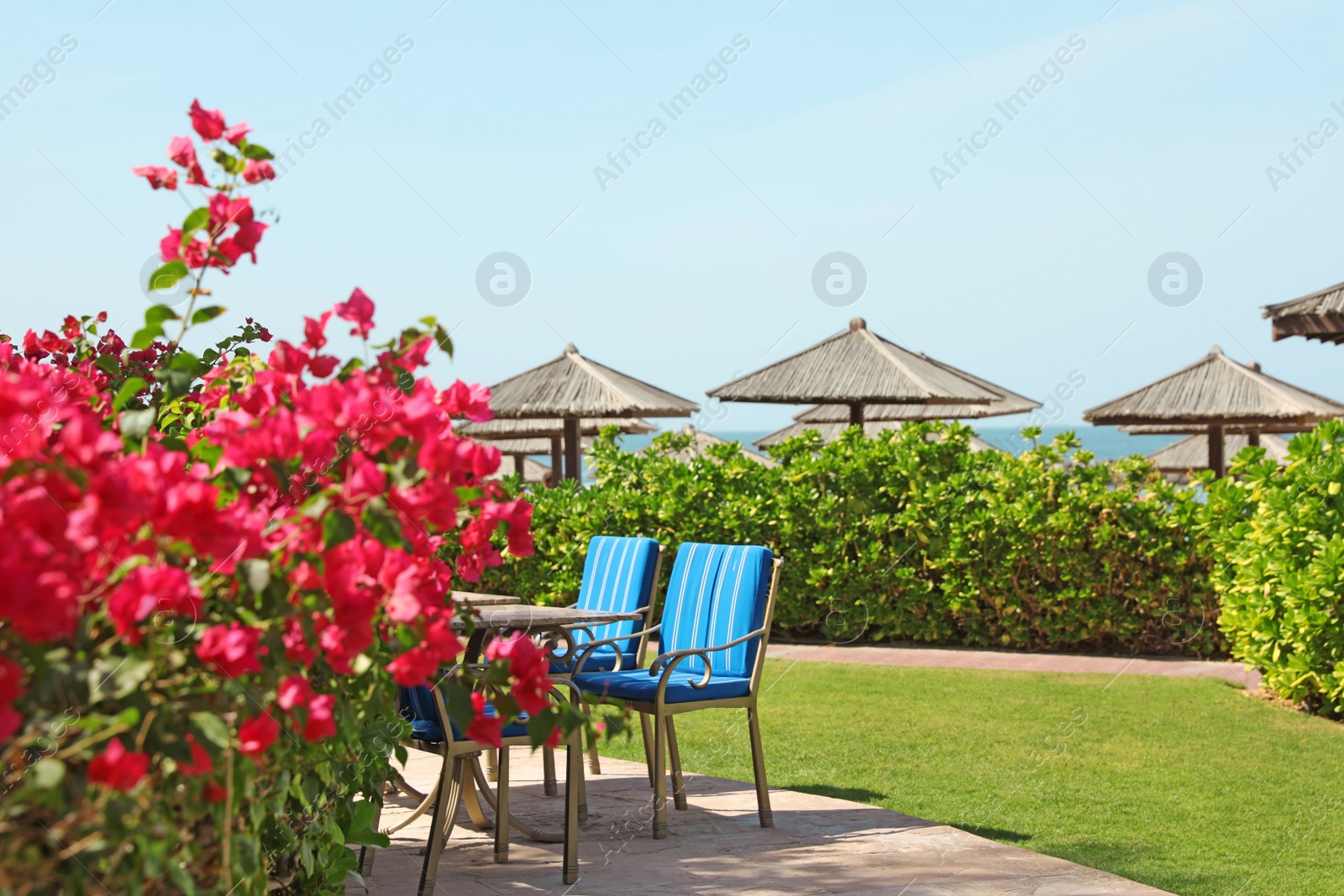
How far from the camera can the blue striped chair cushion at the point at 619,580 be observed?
5781 millimetres

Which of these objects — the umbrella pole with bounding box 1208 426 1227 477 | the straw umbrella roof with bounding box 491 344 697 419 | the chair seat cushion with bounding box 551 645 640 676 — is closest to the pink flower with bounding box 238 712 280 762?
the chair seat cushion with bounding box 551 645 640 676

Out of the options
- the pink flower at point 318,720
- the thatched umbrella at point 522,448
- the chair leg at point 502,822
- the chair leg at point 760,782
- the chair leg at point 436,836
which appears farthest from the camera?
the thatched umbrella at point 522,448

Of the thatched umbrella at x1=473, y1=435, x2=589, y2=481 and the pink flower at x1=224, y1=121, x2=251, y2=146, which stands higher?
the thatched umbrella at x1=473, y1=435, x2=589, y2=481

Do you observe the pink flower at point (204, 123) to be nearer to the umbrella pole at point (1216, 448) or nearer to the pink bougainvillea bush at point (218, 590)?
the pink bougainvillea bush at point (218, 590)

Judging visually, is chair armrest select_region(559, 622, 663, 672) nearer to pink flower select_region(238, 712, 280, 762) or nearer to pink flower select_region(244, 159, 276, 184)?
pink flower select_region(244, 159, 276, 184)

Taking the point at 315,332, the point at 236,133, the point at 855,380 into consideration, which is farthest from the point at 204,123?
the point at 855,380

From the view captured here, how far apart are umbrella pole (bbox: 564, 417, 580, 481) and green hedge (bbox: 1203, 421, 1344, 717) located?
9721mm

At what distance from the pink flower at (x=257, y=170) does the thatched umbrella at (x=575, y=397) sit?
13536 mm

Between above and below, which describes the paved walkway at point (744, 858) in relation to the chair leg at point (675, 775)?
below

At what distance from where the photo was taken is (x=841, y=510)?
10984 millimetres

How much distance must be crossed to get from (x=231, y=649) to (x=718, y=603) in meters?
3.82

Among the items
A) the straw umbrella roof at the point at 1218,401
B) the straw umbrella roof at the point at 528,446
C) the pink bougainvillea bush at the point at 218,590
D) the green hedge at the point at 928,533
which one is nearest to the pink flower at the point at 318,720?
the pink bougainvillea bush at the point at 218,590

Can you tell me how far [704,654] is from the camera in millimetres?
5102

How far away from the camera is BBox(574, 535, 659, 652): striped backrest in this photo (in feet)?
19.0
